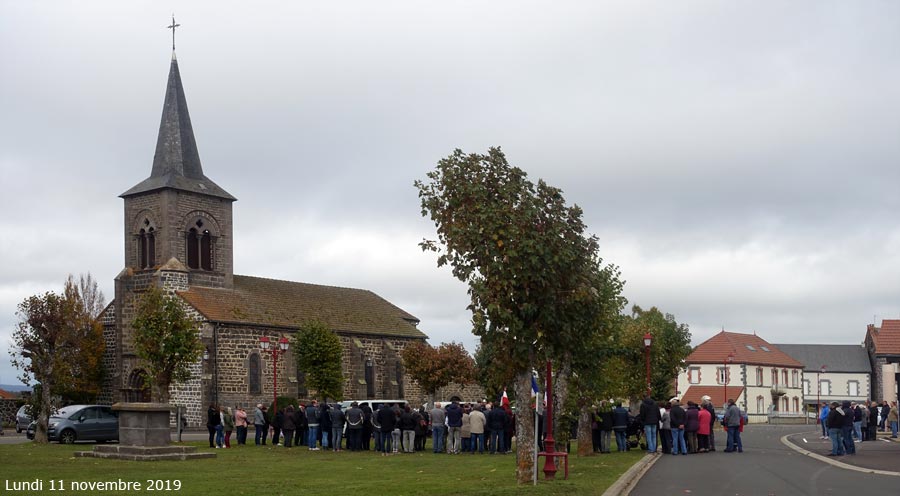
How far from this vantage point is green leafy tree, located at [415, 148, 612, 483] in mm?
18719

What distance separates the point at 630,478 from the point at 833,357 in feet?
320

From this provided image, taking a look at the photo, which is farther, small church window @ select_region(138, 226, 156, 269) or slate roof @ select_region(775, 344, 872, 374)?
slate roof @ select_region(775, 344, 872, 374)

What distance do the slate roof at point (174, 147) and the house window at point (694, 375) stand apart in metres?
51.5

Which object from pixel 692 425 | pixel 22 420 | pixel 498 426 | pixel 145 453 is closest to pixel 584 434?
Result: pixel 498 426

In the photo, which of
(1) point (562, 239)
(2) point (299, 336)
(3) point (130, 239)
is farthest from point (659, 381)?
(1) point (562, 239)

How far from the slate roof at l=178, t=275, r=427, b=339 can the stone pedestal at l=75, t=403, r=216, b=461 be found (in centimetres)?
2924

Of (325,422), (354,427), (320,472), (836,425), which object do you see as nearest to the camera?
(320,472)

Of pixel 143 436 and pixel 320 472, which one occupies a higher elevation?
pixel 143 436

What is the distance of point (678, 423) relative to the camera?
1171 inches

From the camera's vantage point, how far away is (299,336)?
58.9 metres

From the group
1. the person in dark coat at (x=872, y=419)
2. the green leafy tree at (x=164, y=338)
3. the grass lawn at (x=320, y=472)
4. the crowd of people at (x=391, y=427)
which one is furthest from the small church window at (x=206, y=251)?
the person in dark coat at (x=872, y=419)

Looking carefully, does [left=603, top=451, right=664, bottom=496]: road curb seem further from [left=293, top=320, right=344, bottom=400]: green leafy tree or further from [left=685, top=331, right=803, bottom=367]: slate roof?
[left=685, top=331, right=803, bottom=367]: slate roof

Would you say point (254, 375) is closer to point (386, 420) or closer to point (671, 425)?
point (386, 420)

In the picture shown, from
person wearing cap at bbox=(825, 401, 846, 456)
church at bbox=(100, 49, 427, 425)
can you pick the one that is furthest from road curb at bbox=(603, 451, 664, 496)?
church at bbox=(100, 49, 427, 425)
